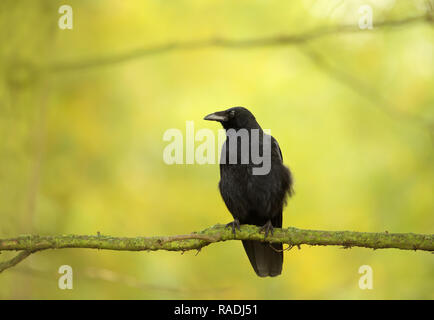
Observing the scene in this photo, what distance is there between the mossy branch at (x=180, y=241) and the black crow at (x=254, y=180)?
1.28 meters

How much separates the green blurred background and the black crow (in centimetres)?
243

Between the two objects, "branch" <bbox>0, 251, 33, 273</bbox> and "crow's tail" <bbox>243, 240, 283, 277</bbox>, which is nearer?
"branch" <bbox>0, 251, 33, 273</bbox>

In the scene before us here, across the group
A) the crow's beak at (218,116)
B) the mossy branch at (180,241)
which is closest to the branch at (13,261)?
the mossy branch at (180,241)

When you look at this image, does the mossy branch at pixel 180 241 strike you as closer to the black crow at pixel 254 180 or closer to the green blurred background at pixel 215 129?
the black crow at pixel 254 180

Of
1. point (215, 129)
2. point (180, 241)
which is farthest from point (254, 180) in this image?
point (215, 129)

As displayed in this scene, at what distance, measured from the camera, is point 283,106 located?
1091cm

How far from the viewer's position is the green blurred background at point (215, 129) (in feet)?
29.0

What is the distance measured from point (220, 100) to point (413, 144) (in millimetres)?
3697

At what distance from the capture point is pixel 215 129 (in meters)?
10.4

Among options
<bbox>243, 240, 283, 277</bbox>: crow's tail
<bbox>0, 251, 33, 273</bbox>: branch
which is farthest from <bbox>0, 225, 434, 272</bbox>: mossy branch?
<bbox>243, 240, 283, 277</bbox>: crow's tail

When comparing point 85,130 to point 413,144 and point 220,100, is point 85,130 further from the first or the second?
point 413,144

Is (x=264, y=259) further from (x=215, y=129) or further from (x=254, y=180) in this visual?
(x=215, y=129)

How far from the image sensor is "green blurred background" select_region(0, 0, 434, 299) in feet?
29.0

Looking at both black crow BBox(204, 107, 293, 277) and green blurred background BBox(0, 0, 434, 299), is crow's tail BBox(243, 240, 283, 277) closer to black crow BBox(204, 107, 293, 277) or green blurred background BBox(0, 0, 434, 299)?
black crow BBox(204, 107, 293, 277)
